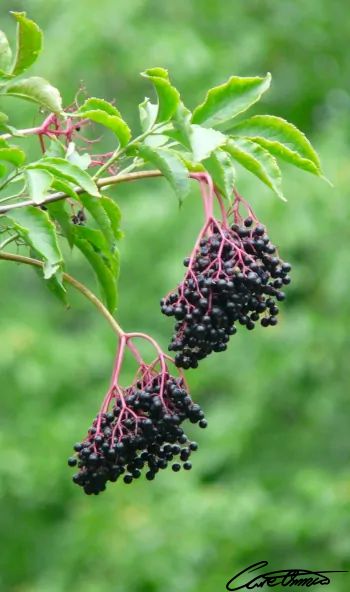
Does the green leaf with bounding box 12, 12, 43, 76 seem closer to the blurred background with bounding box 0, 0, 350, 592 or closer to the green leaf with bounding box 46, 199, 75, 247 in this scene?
the green leaf with bounding box 46, 199, 75, 247

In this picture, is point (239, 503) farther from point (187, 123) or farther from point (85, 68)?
point (187, 123)

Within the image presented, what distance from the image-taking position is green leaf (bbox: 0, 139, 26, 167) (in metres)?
2.77

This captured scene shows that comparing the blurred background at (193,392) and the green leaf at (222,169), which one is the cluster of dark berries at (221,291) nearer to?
the green leaf at (222,169)

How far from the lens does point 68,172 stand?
2.72 meters

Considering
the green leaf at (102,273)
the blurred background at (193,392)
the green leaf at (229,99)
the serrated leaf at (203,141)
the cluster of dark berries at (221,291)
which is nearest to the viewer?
the serrated leaf at (203,141)

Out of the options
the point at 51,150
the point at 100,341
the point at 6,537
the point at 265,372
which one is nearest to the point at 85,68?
the point at 100,341

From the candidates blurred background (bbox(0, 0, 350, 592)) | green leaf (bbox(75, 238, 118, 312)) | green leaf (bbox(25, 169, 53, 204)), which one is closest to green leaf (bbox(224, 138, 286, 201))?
green leaf (bbox(25, 169, 53, 204))

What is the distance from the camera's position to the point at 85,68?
453 inches

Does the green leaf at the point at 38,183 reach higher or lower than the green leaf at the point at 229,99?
lower

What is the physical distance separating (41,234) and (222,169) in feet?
1.39

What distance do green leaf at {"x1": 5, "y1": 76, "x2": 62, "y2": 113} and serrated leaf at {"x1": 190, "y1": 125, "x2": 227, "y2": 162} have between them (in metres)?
0.35

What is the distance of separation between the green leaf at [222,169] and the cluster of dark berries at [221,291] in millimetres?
155

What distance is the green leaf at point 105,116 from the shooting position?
9.09 ft
